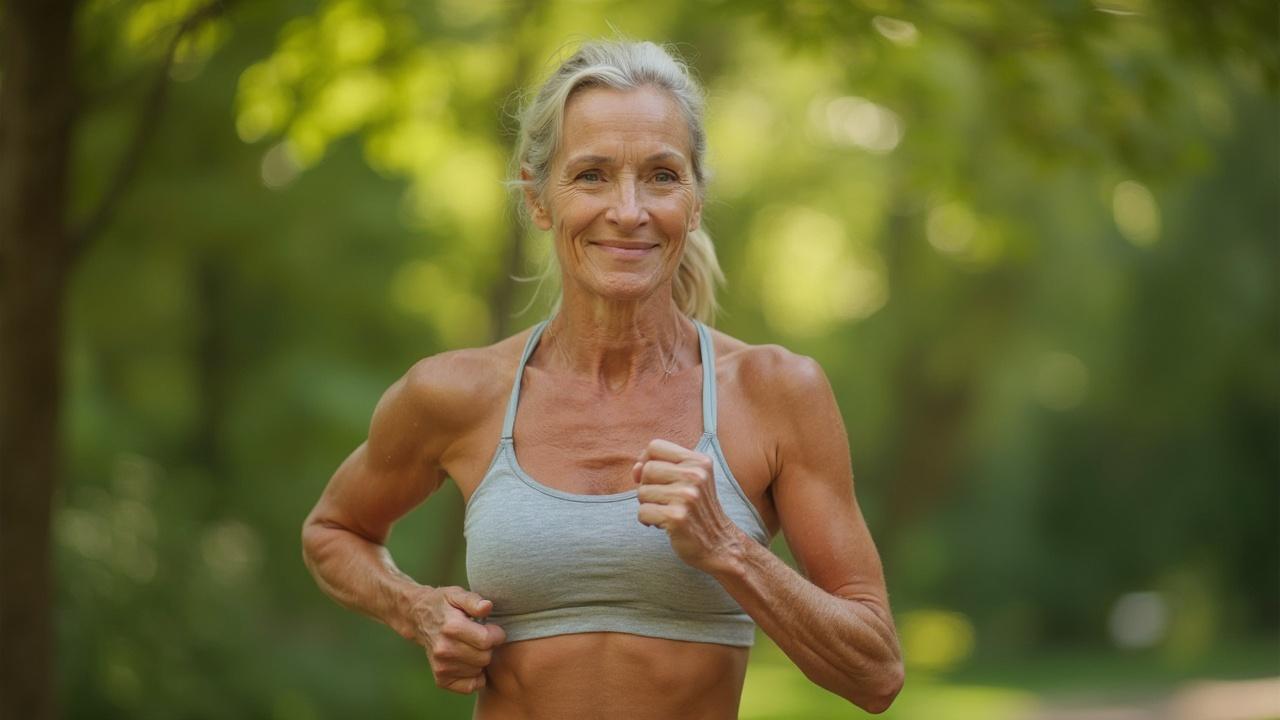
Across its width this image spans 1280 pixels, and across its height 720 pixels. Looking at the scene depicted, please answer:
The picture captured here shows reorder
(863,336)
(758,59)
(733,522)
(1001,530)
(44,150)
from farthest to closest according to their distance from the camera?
1. (1001,530)
2. (863,336)
3. (758,59)
4. (44,150)
5. (733,522)

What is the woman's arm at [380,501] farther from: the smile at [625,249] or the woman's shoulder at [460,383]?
the smile at [625,249]

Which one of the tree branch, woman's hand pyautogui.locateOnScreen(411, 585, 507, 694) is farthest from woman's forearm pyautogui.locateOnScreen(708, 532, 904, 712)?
the tree branch

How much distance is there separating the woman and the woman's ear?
0.6 inches

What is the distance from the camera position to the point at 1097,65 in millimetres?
5371

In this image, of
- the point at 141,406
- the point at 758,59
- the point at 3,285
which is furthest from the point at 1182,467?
the point at 3,285

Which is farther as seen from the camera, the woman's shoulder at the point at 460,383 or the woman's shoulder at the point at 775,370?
the woman's shoulder at the point at 460,383

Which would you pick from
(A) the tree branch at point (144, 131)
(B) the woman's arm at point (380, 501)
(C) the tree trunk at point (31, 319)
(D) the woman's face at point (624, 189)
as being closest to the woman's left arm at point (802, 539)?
(D) the woman's face at point (624, 189)

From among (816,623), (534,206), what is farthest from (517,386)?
(816,623)

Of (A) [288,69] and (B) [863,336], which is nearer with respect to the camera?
(A) [288,69]

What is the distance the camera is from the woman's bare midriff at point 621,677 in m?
2.77

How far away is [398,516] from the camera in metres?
3.22

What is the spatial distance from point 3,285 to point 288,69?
1.76 m

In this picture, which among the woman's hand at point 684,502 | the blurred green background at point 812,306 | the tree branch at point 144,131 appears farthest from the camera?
the blurred green background at point 812,306

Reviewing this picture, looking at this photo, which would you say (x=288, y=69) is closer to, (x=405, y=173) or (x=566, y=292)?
(x=566, y=292)
